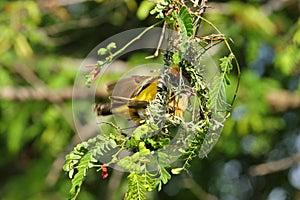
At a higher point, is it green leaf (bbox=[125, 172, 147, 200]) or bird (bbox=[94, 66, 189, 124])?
bird (bbox=[94, 66, 189, 124])

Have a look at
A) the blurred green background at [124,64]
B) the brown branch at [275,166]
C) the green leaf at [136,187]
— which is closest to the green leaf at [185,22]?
the green leaf at [136,187]

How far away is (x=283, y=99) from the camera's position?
2867mm

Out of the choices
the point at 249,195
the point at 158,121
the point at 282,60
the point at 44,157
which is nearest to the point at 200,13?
the point at 158,121

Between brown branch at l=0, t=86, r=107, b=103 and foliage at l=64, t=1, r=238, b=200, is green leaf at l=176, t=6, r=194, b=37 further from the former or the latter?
brown branch at l=0, t=86, r=107, b=103

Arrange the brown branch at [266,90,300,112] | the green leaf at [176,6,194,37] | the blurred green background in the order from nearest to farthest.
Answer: the green leaf at [176,6,194,37] < the blurred green background < the brown branch at [266,90,300,112]

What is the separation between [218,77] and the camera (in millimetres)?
791

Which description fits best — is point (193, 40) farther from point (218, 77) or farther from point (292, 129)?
point (292, 129)

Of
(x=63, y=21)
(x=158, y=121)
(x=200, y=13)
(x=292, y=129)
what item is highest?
(x=200, y=13)

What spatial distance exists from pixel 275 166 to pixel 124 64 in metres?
0.89

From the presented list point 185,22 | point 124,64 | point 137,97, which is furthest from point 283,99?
point 185,22

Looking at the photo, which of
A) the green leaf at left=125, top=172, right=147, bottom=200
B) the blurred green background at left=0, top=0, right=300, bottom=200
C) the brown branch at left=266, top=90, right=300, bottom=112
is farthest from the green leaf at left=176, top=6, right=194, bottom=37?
the brown branch at left=266, top=90, right=300, bottom=112

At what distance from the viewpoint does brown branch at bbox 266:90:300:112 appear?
2861 millimetres

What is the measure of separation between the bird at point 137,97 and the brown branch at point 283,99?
2.02 m

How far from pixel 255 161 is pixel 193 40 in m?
2.70
